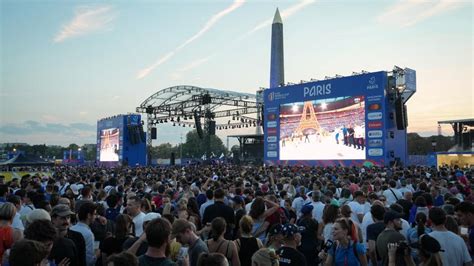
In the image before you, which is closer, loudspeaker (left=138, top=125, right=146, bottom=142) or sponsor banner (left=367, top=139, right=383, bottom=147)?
sponsor banner (left=367, top=139, right=383, bottom=147)

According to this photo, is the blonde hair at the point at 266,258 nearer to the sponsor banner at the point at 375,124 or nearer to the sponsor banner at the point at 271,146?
the sponsor banner at the point at 375,124

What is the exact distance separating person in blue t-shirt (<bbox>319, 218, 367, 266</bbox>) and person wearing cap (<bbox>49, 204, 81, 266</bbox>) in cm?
281

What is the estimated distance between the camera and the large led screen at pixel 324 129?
30438mm

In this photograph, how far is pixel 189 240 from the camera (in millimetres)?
4008

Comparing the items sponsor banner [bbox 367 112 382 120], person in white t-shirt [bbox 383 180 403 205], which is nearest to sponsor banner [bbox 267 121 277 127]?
sponsor banner [bbox 367 112 382 120]

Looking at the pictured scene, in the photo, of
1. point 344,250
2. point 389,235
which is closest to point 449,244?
point 389,235

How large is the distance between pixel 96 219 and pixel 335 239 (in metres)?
3.49

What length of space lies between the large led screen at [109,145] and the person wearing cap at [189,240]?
167 ft

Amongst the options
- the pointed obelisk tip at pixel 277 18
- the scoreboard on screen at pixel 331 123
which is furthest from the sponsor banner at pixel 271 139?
the pointed obelisk tip at pixel 277 18

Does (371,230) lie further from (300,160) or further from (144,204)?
(300,160)

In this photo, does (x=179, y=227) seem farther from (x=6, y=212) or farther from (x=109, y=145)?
(x=109, y=145)

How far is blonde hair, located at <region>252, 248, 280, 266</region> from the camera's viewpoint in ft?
11.7

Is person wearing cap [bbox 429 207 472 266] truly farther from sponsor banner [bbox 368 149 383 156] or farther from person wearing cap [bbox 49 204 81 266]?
sponsor banner [bbox 368 149 383 156]

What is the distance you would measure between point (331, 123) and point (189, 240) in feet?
96.5
